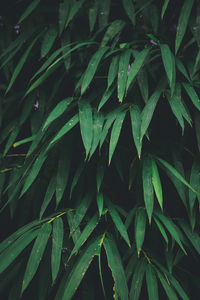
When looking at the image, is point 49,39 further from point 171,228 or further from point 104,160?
point 171,228

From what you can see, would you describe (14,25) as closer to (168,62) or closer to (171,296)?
(168,62)

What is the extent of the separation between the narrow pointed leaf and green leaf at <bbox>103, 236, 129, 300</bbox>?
171 millimetres

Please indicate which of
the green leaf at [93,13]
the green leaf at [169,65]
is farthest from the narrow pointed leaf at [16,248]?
the green leaf at [93,13]

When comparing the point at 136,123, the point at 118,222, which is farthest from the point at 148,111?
the point at 118,222

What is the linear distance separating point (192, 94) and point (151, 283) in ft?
1.46

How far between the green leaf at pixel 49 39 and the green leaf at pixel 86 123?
0.23m

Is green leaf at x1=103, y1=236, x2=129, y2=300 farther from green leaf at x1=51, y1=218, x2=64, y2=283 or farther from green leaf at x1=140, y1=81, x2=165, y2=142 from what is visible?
green leaf at x1=140, y1=81, x2=165, y2=142

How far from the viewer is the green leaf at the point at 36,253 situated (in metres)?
0.61

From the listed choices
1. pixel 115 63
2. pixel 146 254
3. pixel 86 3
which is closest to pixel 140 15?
pixel 86 3

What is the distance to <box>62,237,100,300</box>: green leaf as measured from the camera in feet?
1.94

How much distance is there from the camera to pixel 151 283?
0.63 m

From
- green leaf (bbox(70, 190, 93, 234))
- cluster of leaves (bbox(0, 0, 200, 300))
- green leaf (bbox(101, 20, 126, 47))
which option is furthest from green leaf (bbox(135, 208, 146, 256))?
green leaf (bbox(101, 20, 126, 47))

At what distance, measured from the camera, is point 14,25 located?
1003 millimetres

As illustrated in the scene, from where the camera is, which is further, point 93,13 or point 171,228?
point 93,13
